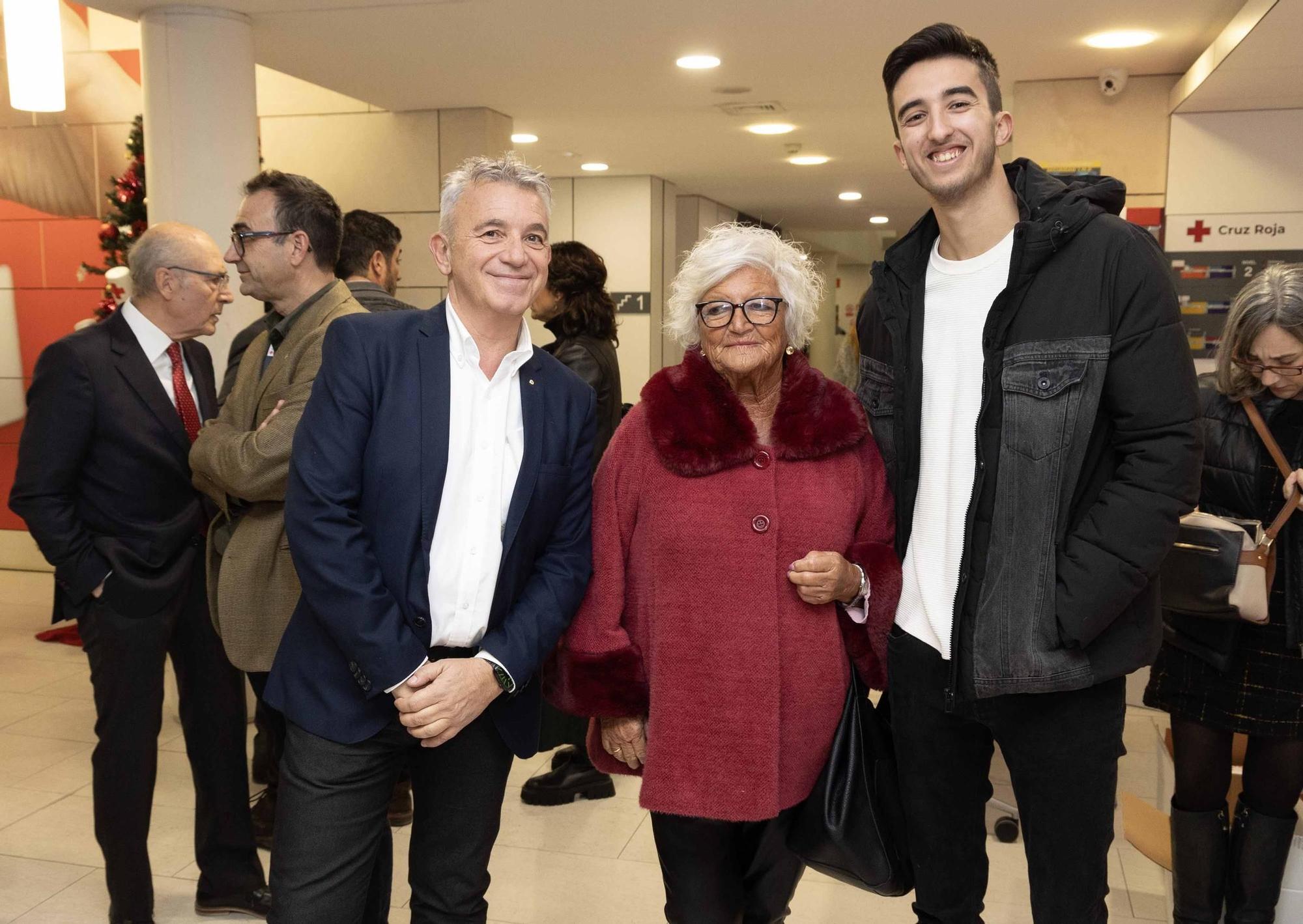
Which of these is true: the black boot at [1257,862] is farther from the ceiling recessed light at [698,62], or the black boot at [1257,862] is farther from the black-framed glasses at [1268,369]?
the ceiling recessed light at [698,62]

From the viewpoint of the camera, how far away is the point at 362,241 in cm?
380

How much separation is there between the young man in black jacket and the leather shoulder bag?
598 millimetres

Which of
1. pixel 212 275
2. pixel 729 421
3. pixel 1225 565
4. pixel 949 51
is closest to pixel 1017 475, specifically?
pixel 729 421

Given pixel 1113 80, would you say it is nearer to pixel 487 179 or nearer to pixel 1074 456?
pixel 1074 456

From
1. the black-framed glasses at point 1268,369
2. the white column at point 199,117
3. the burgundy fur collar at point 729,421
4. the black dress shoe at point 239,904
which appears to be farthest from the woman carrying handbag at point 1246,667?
the white column at point 199,117

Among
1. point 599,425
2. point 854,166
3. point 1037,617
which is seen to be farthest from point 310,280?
point 854,166

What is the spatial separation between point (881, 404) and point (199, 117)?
11.8 ft

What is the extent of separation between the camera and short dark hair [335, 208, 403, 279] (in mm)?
3797

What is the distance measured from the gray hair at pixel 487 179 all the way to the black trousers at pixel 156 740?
143 cm

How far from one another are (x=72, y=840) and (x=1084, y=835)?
125 inches

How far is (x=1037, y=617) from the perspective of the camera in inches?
72.0

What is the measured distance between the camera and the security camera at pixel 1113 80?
17.2 feet

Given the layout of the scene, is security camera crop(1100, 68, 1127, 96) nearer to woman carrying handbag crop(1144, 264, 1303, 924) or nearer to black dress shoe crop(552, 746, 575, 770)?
woman carrying handbag crop(1144, 264, 1303, 924)

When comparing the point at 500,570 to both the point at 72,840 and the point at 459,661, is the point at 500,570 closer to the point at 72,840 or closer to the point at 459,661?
the point at 459,661
